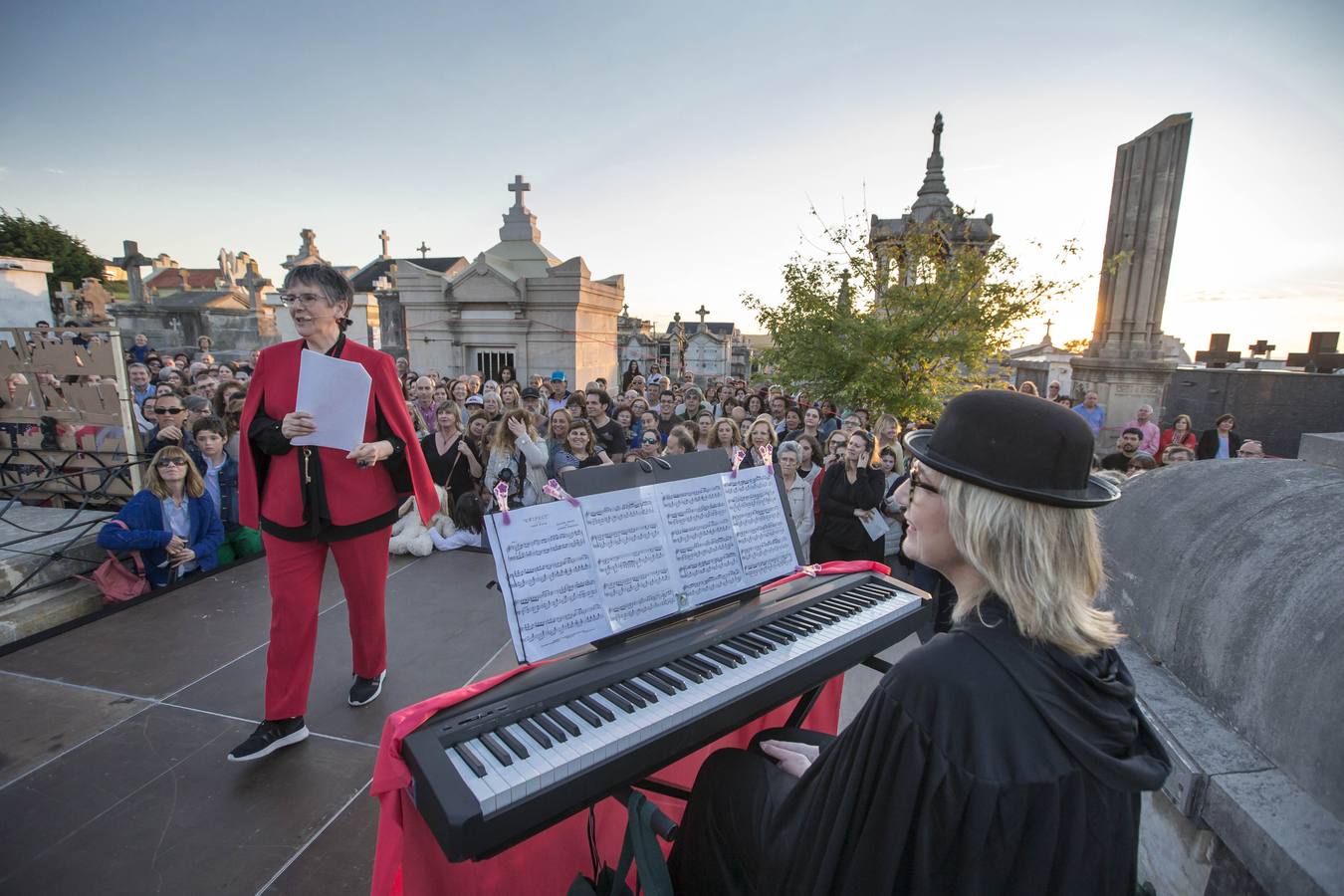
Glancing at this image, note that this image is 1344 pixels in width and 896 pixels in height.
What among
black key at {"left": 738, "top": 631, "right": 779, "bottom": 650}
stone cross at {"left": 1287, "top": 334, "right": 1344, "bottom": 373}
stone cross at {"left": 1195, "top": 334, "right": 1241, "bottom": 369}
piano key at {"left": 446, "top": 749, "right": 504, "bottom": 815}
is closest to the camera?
piano key at {"left": 446, "top": 749, "right": 504, "bottom": 815}

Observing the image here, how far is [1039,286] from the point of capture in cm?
789

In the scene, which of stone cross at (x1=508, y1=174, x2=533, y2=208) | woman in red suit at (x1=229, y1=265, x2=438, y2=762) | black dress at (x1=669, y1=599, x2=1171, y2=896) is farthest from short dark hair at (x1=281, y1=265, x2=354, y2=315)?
stone cross at (x1=508, y1=174, x2=533, y2=208)

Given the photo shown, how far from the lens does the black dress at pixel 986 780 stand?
1082 millimetres

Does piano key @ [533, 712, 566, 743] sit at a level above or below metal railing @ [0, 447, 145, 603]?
above

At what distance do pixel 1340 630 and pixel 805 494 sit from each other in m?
3.76

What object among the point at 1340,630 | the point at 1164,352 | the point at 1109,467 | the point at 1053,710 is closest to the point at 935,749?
the point at 1053,710

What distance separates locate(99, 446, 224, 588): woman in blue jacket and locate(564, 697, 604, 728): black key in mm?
4222

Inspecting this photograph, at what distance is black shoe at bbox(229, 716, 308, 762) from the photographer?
2783mm

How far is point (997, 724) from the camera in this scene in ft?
3.61

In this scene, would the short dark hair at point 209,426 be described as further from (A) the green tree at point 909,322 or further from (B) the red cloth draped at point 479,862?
(A) the green tree at point 909,322

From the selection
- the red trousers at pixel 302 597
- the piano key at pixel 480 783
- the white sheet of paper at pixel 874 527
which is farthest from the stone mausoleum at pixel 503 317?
the piano key at pixel 480 783

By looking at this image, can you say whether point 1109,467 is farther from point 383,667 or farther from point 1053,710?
point 383,667

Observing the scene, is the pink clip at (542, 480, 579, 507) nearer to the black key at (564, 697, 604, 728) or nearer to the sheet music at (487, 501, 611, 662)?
the sheet music at (487, 501, 611, 662)

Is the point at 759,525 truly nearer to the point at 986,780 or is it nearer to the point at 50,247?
the point at 986,780
